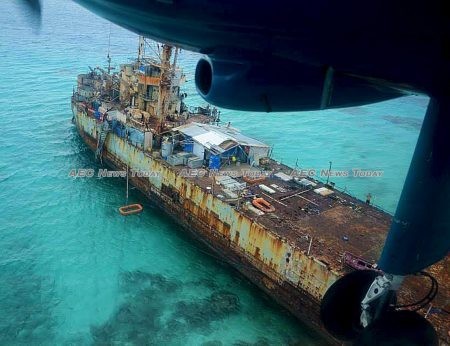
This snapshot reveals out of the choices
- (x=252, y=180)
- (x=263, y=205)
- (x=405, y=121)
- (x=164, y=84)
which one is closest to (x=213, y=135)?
(x=252, y=180)

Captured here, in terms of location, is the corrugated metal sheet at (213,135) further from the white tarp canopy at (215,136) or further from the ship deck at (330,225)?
the ship deck at (330,225)

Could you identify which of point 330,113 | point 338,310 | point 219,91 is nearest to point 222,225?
point 338,310

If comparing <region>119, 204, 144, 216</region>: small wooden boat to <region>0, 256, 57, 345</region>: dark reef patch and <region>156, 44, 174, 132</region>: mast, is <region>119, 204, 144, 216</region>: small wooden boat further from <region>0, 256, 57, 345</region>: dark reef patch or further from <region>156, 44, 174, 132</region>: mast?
<region>0, 256, 57, 345</region>: dark reef patch

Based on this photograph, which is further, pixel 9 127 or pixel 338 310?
pixel 9 127

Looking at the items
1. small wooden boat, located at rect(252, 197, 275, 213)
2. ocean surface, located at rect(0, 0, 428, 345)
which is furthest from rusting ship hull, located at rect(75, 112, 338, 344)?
small wooden boat, located at rect(252, 197, 275, 213)

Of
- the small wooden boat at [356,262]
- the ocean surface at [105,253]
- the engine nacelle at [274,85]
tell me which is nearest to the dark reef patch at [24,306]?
the ocean surface at [105,253]

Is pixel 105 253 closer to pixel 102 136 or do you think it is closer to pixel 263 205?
pixel 263 205

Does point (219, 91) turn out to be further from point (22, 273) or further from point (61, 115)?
point (61, 115)
